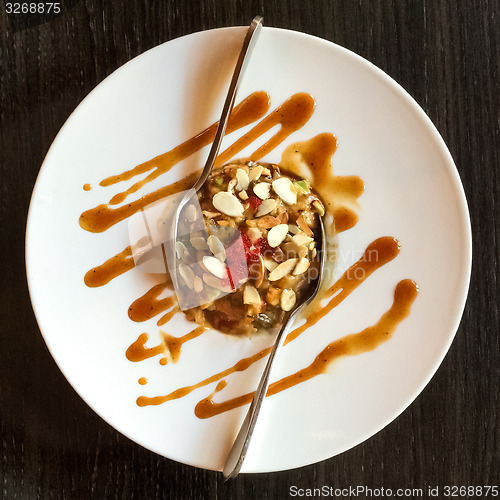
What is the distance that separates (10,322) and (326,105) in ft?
3.52

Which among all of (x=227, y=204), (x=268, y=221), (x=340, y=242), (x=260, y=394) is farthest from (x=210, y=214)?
(x=260, y=394)

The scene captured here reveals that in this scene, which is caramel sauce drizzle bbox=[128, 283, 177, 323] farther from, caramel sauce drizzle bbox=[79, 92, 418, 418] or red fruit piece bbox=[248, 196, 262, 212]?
red fruit piece bbox=[248, 196, 262, 212]

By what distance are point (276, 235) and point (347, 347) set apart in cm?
36

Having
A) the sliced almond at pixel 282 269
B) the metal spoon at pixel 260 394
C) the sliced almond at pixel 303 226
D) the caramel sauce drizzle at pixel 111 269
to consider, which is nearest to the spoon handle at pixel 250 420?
the metal spoon at pixel 260 394

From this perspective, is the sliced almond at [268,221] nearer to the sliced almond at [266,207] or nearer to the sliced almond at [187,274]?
the sliced almond at [266,207]

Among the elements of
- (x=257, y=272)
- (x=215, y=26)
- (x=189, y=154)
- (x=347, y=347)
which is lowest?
(x=347, y=347)

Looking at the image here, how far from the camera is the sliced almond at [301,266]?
1252 millimetres

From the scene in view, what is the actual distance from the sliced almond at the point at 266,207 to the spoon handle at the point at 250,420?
274 millimetres

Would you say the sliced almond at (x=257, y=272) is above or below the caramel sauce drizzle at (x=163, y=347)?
above

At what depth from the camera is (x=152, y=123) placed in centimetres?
121

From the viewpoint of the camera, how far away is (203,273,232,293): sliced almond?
1248 millimetres

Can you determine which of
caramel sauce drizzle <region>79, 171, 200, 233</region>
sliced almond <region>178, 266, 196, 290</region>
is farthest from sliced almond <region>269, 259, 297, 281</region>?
caramel sauce drizzle <region>79, 171, 200, 233</region>

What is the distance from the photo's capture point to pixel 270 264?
4.14 feet

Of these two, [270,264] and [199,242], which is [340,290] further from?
[199,242]
